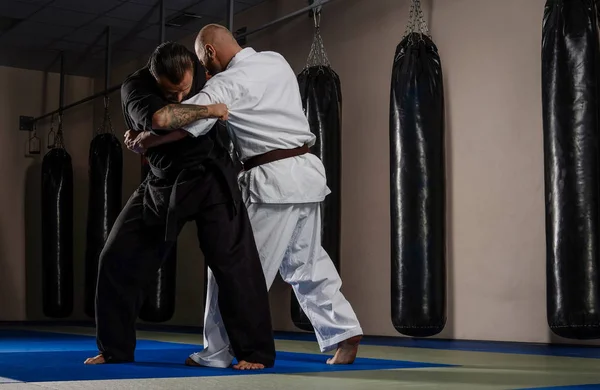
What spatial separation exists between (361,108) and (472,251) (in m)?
1.61

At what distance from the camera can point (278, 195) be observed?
3.17 metres

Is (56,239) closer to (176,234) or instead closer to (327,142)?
(327,142)

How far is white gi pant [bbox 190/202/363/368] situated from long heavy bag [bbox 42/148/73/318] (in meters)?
6.03

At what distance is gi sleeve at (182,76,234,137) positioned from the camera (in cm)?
293

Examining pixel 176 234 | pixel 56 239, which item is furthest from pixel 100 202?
pixel 176 234

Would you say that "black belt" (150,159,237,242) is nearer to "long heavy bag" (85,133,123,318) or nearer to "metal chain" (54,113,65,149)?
"long heavy bag" (85,133,123,318)

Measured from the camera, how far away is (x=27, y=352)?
4.02 meters

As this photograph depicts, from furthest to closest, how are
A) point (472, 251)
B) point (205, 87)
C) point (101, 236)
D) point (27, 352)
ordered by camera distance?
1. point (101, 236)
2. point (472, 251)
3. point (27, 352)
4. point (205, 87)

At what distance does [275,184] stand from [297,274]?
40 centimetres

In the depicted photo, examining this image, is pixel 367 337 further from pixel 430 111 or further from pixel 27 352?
pixel 27 352

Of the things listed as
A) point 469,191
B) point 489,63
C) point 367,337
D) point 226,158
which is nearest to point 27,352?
point 226,158

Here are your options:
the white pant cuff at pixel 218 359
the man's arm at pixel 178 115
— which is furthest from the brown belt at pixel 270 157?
the white pant cuff at pixel 218 359

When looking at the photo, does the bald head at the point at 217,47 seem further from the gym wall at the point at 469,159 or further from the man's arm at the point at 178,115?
the gym wall at the point at 469,159

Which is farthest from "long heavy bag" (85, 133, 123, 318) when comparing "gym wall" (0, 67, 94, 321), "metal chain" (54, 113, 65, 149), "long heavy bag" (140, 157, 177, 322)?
"gym wall" (0, 67, 94, 321)
